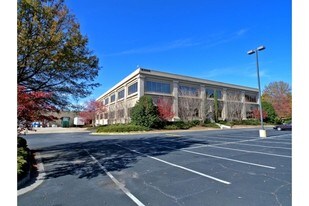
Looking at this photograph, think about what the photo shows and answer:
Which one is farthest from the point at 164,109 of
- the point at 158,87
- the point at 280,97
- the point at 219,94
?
the point at 280,97

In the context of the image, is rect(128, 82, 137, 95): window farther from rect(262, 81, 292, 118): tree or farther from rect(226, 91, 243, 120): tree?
rect(262, 81, 292, 118): tree

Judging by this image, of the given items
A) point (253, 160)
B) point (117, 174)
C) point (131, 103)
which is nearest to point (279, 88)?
point (131, 103)

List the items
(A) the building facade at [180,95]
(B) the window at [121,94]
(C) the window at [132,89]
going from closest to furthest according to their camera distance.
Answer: (A) the building facade at [180,95], (C) the window at [132,89], (B) the window at [121,94]

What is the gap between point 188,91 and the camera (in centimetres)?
4103

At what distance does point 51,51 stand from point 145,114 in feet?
80.1

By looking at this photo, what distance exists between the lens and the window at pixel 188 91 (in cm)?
4050

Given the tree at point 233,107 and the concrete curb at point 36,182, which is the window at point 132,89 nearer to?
the tree at point 233,107

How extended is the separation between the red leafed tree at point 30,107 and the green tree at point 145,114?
936 inches

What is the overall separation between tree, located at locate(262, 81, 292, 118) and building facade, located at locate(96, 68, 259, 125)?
11.1m

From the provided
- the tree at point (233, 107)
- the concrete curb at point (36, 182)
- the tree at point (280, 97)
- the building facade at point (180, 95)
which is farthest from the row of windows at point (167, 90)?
the concrete curb at point (36, 182)

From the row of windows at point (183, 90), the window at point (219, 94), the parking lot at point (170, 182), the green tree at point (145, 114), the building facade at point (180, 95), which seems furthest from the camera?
the window at point (219, 94)

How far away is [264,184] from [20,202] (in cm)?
614

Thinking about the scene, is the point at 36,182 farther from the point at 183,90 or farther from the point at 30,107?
the point at 183,90
